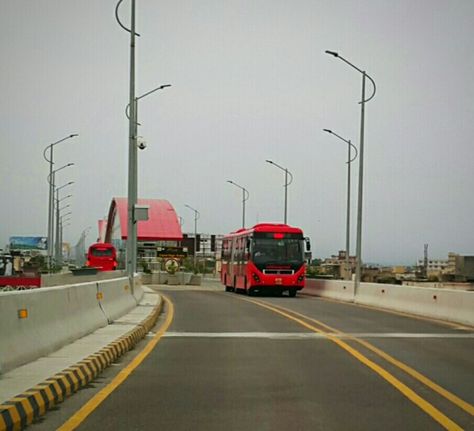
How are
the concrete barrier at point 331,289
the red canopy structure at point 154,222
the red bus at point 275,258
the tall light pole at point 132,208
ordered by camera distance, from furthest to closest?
the red canopy structure at point 154,222
the red bus at point 275,258
the concrete barrier at point 331,289
the tall light pole at point 132,208

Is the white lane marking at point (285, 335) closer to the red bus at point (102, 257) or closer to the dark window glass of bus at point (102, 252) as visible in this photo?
the red bus at point (102, 257)

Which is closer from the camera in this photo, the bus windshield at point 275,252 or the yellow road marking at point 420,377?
the yellow road marking at point 420,377

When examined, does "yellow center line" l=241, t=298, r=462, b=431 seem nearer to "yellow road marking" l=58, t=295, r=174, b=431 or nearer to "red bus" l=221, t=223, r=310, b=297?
"yellow road marking" l=58, t=295, r=174, b=431

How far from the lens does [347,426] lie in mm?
8297

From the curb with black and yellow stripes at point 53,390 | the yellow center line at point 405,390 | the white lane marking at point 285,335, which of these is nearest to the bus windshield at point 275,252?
the white lane marking at point 285,335

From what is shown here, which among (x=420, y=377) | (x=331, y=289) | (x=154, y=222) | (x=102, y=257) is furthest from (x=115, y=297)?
(x=154, y=222)

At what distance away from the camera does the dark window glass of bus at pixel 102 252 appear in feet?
248

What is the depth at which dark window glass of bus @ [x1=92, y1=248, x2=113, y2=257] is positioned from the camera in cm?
7555

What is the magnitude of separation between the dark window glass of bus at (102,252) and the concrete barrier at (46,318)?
57.4 meters

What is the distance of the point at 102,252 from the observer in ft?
249

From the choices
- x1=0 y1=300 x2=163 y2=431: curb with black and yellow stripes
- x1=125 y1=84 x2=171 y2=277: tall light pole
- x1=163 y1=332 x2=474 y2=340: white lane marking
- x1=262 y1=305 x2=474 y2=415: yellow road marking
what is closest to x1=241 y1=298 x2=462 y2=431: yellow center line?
x1=262 y1=305 x2=474 y2=415: yellow road marking

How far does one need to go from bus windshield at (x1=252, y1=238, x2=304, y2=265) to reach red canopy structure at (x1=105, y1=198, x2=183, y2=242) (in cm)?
8740

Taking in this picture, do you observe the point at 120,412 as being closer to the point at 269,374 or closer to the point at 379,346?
the point at 269,374

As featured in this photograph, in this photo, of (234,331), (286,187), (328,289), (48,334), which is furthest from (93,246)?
(48,334)
